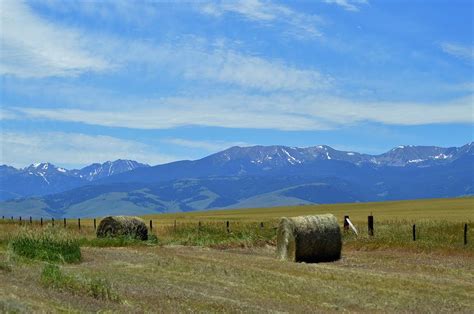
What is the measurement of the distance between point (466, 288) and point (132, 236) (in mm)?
22051

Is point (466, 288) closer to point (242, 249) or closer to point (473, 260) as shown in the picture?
point (473, 260)

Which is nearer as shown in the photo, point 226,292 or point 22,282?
point 22,282

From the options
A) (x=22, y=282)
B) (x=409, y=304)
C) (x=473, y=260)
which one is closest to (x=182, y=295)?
(x=22, y=282)

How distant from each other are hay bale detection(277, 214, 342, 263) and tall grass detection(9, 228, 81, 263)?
9.47m

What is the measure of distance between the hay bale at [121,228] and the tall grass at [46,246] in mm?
14165

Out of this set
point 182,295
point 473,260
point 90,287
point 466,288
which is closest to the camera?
point 90,287

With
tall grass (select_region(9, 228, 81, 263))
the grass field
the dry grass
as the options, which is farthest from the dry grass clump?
tall grass (select_region(9, 228, 81, 263))

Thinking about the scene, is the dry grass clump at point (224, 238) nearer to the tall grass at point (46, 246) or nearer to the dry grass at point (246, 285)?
the dry grass at point (246, 285)

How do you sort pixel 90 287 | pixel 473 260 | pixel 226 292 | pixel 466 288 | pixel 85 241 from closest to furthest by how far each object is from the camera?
pixel 90 287, pixel 226 292, pixel 466 288, pixel 473 260, pixel 85 241

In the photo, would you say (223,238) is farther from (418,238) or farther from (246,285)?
(246,285)

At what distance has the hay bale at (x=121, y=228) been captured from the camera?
41.9m

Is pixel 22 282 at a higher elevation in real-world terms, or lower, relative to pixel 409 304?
higher

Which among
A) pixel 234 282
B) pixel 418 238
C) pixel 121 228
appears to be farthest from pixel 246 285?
pixel 121 228

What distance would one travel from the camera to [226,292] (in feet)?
63.2
